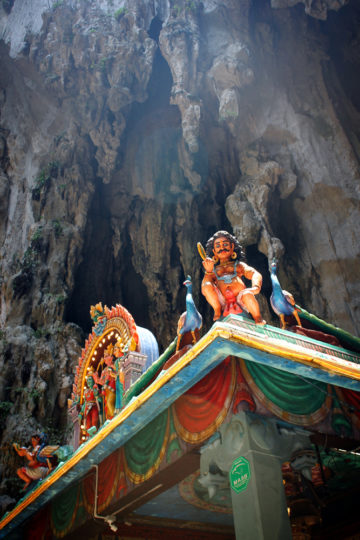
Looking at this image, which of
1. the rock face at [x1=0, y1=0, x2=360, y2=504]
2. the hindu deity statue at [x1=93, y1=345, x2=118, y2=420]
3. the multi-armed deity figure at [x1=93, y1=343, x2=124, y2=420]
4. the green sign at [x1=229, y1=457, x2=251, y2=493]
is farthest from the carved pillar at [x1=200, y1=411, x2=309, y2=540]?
the rock face at [x1=0, y1=0, x2=360, y2=504]

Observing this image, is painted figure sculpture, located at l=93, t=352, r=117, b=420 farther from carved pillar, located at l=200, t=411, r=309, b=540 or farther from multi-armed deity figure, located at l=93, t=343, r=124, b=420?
carved pillar, located at l=200, t=411, r=309, b=540

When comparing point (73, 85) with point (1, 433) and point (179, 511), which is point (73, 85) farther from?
point (179, 511)

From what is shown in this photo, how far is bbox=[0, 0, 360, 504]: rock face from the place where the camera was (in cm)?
1583

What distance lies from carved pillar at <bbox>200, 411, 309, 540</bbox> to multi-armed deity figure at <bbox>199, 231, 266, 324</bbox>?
1132mm

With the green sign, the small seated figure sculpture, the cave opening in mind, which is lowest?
the green sign

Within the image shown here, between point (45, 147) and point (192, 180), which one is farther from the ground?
point (45, 147)

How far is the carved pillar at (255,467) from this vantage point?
3.60 metres

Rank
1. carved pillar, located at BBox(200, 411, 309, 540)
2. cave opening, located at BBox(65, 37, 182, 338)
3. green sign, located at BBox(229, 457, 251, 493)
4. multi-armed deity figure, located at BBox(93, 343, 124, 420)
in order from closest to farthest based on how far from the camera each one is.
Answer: carved pillar, located at BBox(200, 411, 309, 540) < green sign, located at BBox(229, 457, 251, 493) < multi-armed deity figure, located at BBox(93, 343, 124, 420) < cave opening, located at BBox(65, 37, 182, 338)

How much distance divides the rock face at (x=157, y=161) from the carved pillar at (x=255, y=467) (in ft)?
36.1

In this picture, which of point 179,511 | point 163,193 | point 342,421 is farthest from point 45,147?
point 342,421

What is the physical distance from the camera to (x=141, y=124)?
70.7ft

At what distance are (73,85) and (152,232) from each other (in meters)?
7.84

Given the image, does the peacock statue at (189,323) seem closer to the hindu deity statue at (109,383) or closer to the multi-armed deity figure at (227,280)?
the multi-armed deity figure at (227,280)

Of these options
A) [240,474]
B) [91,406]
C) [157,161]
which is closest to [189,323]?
[240,474]
